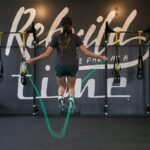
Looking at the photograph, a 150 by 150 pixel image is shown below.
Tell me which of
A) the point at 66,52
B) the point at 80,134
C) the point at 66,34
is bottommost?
the point at 80,134

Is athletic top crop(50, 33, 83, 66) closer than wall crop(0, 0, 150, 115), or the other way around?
athletic top crop(50, 33, 83, 66)

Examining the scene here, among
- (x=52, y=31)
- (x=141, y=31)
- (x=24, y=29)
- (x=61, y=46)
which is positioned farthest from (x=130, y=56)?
(x=61, y=46)

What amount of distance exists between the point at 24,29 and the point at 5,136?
3295mm

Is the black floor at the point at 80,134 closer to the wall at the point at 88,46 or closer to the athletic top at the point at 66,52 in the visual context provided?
the wall at the point at 88,46

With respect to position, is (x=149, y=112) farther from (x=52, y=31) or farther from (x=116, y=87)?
(x=52, y=31)

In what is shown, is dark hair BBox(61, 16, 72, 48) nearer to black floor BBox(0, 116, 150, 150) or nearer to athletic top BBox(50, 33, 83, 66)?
athletic top BBox(50, 33, 83, 66)

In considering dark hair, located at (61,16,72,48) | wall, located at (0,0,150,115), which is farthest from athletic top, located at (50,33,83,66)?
wall, located at (0,0,150,115)

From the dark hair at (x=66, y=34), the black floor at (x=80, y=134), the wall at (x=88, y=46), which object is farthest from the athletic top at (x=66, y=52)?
the wall at (x=88, y=46)

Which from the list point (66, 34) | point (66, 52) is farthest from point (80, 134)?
point (66, 34)

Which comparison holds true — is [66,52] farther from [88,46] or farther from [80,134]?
[88,46]

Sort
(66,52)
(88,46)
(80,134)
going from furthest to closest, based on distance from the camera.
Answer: (88,46)
(80,134)
(66,52)

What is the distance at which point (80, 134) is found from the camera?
5012 mm

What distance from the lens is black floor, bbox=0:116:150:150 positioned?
13.8 ft

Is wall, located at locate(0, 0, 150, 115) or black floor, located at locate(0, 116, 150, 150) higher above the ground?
wall, located at locate(0, 0, 150, 115)
